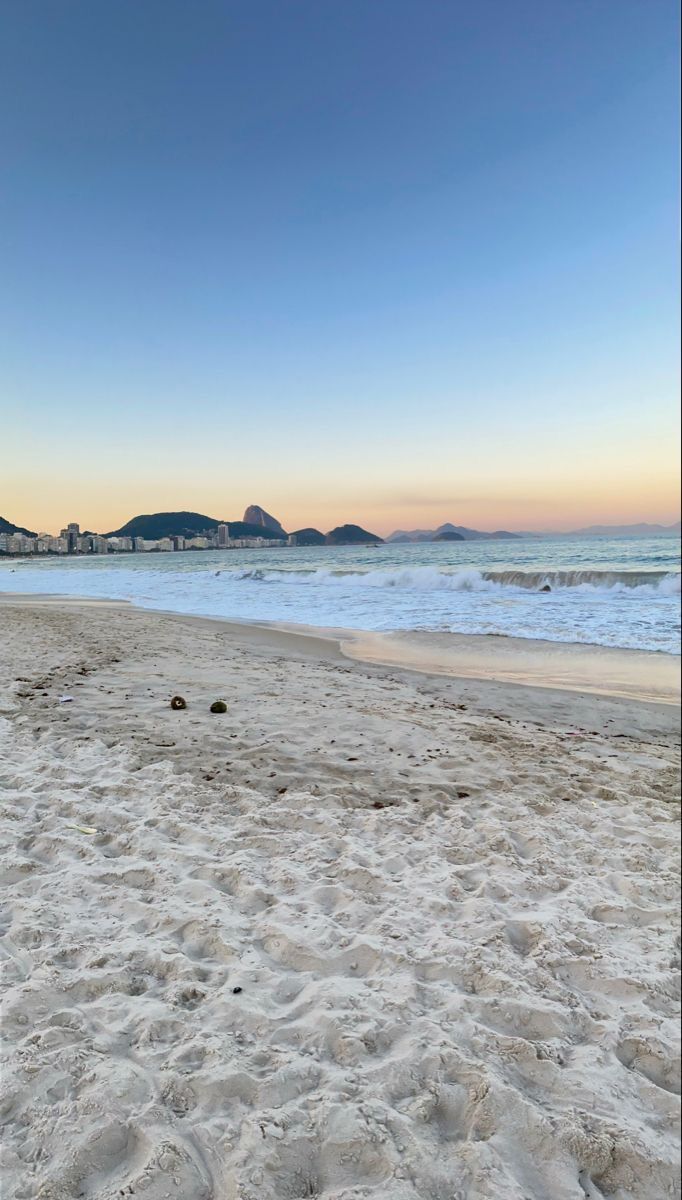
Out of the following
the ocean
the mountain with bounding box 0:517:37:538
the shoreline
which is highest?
the mountain with bounding box 0:517:37:538

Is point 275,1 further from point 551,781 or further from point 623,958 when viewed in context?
point 623,958

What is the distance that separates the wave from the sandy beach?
35.6 ft

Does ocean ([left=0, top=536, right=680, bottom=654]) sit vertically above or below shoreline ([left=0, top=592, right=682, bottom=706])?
above

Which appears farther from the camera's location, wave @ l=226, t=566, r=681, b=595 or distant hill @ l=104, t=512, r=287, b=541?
distant hill @ l=104, t=512, r=287, b=541

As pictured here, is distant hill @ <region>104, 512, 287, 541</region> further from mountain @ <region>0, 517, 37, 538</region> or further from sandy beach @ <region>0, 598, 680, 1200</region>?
sandy beach @ <region>0, 598, 680, 1200</region>

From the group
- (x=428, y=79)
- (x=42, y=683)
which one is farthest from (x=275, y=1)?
(x=42, y=683)

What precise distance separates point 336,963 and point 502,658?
227 inches

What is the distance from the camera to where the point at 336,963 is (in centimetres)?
183

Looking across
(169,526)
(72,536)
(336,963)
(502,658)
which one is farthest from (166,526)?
(336,963)

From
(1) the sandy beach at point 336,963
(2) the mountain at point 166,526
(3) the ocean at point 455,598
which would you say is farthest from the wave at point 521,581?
(1) the sandy beach at point 336,963

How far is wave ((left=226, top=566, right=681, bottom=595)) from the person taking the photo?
46.5 feet

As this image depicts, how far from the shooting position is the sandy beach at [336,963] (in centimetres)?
122

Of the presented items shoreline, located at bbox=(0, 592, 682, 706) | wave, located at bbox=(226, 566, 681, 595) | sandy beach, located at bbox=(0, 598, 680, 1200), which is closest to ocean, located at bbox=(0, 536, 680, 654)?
wave, located at bbox=(226, 566, 681, 595)

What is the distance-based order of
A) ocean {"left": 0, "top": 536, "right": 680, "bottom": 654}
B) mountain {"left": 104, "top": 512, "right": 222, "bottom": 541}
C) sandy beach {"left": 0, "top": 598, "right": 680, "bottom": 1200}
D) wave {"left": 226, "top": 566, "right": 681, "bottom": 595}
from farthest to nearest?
mountain {"left": 104, "top": 512, "right": 222, "bottom": 541}, wave {"left": 226, "top": 566, "right": 681, "bottom": 595}, ocean {"left": 0, "top": 536, "right": 680, "bottom": 654}, sandy beach {"left": 0, "top": 598, "right": 680, "bottom": 1200}
